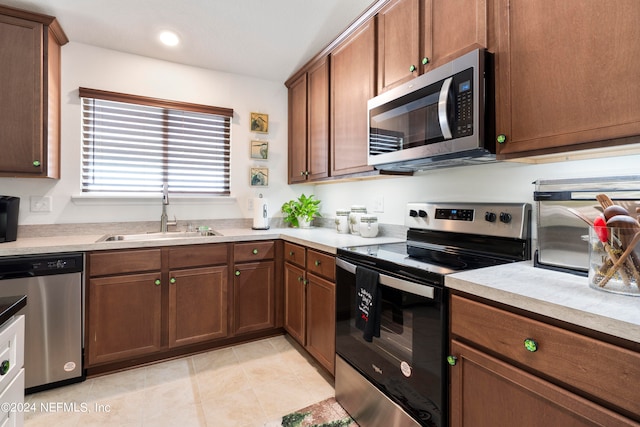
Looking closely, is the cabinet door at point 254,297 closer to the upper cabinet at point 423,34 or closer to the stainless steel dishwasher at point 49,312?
the stainless steel dishwasher at point 49,312

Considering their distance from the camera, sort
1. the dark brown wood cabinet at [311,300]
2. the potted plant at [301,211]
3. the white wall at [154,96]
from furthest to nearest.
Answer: the potted plant at [301,211] → the white wall at [154,96] → the dark brown wood cabinet at [311,300]

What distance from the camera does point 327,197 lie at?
3125 mm

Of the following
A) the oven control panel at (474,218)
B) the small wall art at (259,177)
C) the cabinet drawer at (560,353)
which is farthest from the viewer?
the small wall art at (259,177)

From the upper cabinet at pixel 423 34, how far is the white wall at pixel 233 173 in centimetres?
62

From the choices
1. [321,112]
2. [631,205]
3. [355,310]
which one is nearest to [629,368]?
[631,205]

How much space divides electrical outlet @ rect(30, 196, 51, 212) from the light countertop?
2.82m

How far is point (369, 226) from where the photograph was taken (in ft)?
7.43

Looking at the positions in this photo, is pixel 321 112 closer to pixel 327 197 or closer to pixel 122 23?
pixel 327 197

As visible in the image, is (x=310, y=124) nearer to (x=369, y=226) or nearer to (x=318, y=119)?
(x=318, y=119)

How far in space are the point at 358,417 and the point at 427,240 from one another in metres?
1.04

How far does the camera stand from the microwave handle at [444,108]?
4.57 ft

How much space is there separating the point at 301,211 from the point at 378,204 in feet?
2.76

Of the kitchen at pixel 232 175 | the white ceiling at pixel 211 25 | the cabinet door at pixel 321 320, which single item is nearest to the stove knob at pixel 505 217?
the kitchen at pixel 232 175

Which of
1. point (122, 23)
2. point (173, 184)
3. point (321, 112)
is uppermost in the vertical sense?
point (122, 23)
